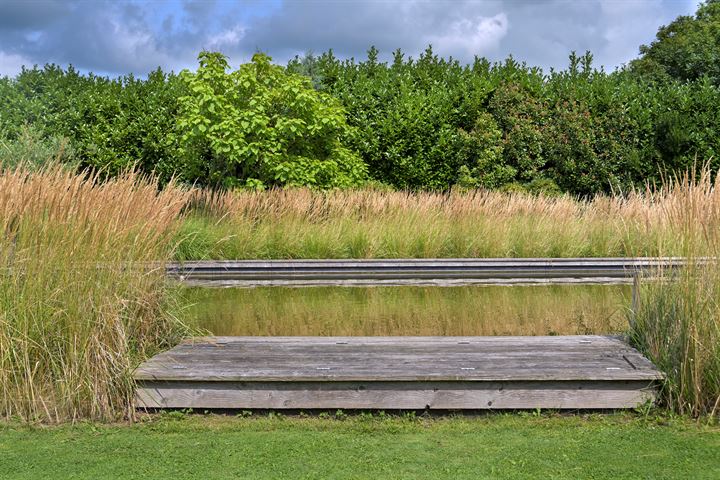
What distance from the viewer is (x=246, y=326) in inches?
261

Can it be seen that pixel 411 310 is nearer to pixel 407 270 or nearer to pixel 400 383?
pixel 407 270

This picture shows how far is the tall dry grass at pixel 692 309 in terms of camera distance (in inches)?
159

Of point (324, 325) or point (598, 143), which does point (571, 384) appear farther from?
point (598, 143)

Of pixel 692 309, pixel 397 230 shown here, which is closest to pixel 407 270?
pixel 397 230

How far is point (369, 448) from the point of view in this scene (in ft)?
12.2

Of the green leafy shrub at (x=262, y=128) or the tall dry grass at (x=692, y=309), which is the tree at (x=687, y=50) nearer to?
the green leafy shrub at (x=262, y=128)

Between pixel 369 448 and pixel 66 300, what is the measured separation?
1973 mm

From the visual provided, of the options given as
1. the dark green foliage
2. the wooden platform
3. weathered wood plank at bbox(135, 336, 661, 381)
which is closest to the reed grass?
weathered wood plank at bbox(135, 336, 661, 381)

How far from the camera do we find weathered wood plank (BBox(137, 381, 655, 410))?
414 cm

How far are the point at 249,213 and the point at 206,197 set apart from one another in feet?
3.28

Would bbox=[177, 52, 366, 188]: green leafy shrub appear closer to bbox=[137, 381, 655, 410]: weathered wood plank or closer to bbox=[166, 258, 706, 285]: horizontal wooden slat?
bbox=[166, 258, 706, 285]: horizontal wooden slat

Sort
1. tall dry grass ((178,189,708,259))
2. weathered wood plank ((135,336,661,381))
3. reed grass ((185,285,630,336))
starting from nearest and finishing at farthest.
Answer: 1. weathered wood plank ((135,336,661,381))
2. reed grass ((185,285,630,336))
3. tall dry grass ((178,189,708,259))

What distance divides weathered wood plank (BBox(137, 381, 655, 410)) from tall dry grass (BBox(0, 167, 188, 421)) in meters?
0.51

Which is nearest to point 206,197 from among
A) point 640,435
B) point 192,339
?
point 192,339
